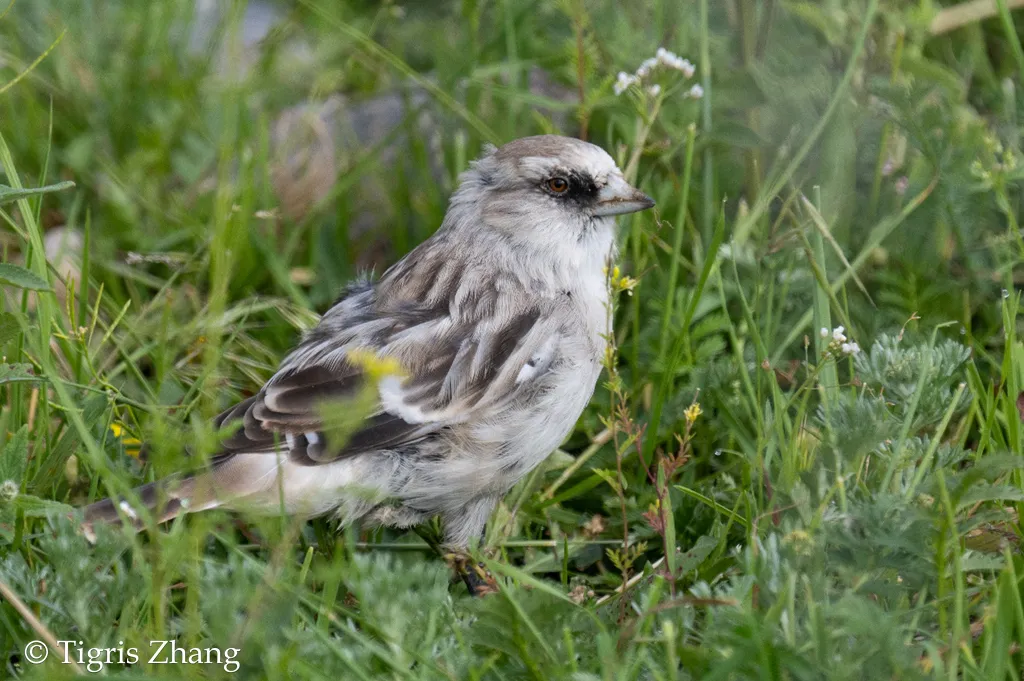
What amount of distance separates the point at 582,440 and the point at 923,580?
1.49 m

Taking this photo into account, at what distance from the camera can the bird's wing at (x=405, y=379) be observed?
3.00m

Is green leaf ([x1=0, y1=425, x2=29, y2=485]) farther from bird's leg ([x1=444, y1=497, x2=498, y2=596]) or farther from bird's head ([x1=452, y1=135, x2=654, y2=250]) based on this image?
bird's head ([x1=452, y1=135, x2=654, y2=250])

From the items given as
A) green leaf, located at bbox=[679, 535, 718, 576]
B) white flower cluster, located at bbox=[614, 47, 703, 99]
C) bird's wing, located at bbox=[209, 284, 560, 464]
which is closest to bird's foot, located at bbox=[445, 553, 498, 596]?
bird's wing, located at bbox=[209, 284, 560, 464]

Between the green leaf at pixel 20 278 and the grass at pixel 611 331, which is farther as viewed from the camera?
the green leaf at pixel 20 278

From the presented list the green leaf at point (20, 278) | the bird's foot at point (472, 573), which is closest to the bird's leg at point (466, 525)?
the bird's foot at point (472, 573)

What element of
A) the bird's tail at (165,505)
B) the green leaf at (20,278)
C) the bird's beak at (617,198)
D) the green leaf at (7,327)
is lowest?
the bird's tail at (165,505)

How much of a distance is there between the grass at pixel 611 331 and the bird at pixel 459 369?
0.16 metres

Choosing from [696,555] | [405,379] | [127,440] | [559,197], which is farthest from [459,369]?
[127,440]

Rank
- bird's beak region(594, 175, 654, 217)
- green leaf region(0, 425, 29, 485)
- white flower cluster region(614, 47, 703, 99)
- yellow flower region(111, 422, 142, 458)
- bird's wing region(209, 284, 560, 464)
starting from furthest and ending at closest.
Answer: white flower cluster region(614, 47, 703, 99)
bird's beak region(594, 175, 654, 217)
yellow flower region(111, 422, 142, 458)
bird's wing region(209, 284, 560, 464)
green leaf region(0, 425, 29, 485)

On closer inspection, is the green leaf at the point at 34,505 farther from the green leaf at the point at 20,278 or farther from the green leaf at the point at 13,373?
the green leaf at the point at 20,278

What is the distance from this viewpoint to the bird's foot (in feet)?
9.13

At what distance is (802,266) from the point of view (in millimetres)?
3812

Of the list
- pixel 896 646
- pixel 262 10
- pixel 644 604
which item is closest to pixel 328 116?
pixel 262 10

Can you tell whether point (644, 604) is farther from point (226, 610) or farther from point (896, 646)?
point (226, 610)
